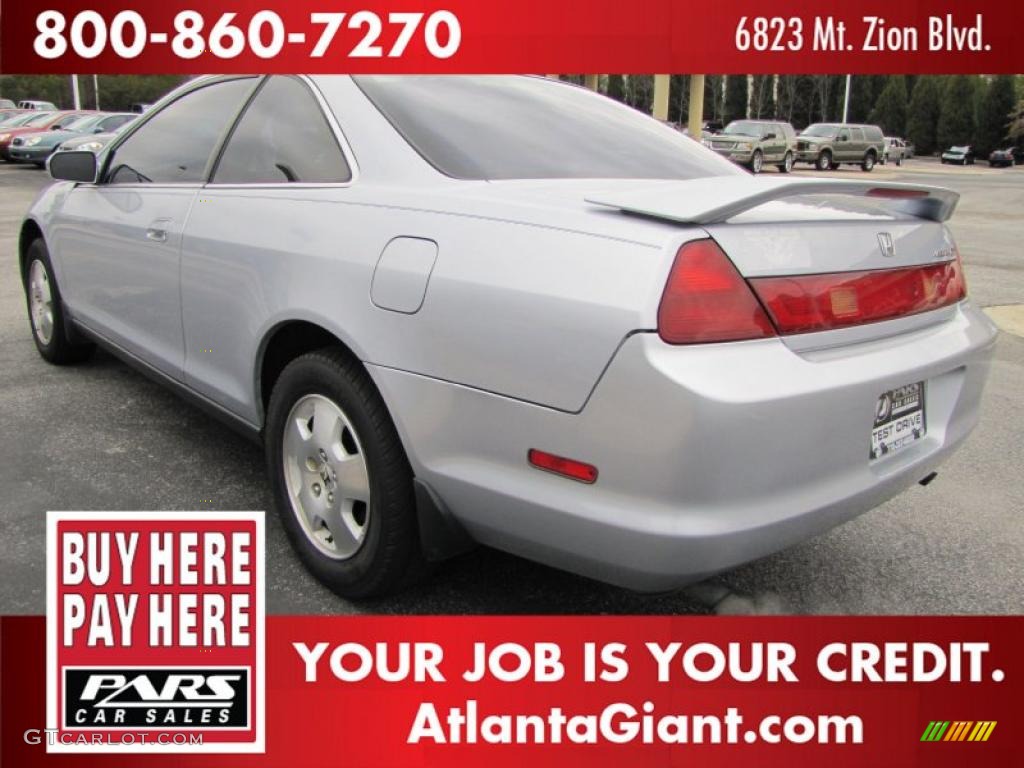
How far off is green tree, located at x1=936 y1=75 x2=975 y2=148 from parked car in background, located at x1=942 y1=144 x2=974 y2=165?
2953mm

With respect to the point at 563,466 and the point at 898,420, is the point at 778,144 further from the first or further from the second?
the point at 563,466

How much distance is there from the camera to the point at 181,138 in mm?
3578

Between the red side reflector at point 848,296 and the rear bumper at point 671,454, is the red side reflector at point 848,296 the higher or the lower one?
the higher one

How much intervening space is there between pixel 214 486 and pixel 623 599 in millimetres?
1592

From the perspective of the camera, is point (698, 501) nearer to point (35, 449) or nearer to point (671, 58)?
point (35, 449)

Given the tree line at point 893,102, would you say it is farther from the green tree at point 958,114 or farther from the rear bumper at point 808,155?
the rear bumper at point 808,155

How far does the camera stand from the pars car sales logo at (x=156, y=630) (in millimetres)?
2080

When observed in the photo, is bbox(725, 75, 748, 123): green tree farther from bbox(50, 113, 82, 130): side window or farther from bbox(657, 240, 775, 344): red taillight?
bbox(657, 240, 775, 344): red taillight

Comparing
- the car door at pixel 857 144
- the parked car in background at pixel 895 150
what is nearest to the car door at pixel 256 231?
the car door at pixel 857 144

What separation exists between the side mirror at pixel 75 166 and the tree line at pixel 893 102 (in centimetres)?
4375

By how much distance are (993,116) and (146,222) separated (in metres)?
55.1

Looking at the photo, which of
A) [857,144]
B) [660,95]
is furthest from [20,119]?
[857,144]

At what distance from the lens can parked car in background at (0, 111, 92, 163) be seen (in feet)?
75.5

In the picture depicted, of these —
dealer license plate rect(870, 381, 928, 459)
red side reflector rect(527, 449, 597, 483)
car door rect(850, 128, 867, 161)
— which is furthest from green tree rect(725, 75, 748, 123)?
red side reflector rect(527, 449, 597, 483)
